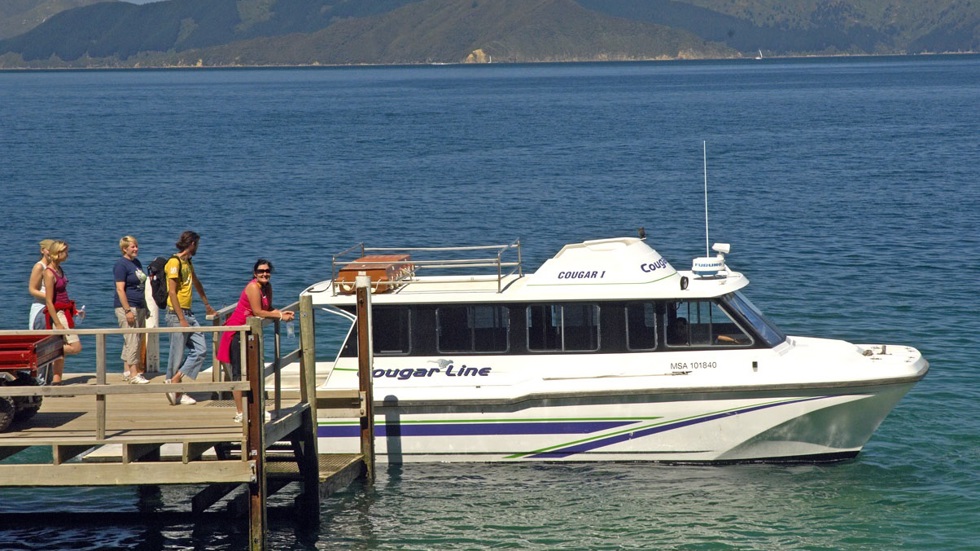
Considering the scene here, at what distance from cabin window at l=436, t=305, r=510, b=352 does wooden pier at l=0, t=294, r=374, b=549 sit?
151 cm

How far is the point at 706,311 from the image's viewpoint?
56.4ft

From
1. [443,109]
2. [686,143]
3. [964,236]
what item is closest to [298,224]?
[964,236]

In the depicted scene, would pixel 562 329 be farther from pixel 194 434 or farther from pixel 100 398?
pixel 100 398

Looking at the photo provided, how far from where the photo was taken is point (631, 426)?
16875mm

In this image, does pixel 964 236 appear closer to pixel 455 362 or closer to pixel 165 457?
pixel 455 362

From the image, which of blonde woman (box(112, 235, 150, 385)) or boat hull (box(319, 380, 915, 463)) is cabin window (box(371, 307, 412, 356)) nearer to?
boat hull (box(319, 380, 915, 463))

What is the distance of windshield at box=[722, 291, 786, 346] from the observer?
17.2 m

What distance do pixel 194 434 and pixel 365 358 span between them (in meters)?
3.13

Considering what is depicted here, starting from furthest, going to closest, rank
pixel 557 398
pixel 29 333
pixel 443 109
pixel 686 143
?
pixel 443 109 → pixel 686 143 → pixel 557 398 → pixel 29 333

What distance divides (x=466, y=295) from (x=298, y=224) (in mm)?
25804

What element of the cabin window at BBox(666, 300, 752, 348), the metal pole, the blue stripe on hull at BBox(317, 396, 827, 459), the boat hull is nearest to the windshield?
the cabin window at BBox(666, 300, 752, 348)

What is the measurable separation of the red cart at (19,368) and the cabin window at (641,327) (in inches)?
295

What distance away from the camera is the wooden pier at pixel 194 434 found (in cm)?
1322

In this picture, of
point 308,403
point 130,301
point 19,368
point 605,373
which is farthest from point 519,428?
point 19,368
